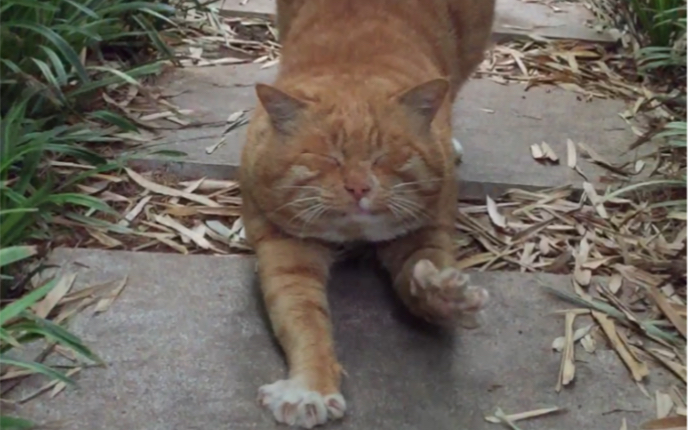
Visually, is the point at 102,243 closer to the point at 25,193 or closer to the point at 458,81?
the point at 25,193

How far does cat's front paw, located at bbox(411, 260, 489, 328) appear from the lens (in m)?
1.92

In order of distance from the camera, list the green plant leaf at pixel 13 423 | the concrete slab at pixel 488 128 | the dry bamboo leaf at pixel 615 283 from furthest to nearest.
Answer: the concrete slab at pixel 488 128 → the dry bamboo leaf at pixel 615 283 → the green plant leaf at pixel 13 423

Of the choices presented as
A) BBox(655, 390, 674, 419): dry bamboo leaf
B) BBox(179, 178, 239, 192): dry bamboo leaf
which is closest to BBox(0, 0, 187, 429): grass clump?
BBox(179, 178, 239, 192): dry bamboo leaf

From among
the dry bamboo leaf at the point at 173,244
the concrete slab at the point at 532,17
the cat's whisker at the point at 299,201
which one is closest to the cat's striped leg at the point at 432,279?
the cat's whisker at the point at 299,201

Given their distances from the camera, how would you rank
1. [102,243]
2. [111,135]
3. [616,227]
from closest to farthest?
[102,243] → [616,227] → [111,135]

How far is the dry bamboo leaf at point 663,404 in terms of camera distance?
1.89 metres

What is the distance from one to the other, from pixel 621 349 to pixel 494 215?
652 millimetres

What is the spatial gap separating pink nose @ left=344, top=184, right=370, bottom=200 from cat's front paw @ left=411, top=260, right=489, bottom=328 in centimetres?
19

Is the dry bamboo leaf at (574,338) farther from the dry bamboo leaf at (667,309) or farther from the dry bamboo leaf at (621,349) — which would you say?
the dry bamboo leaf at (667,309)

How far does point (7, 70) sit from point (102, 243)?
689mm

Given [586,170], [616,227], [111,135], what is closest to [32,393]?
Result: [111,135]

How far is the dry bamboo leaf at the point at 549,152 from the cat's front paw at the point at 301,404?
4.47 ft

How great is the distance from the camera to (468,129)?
3117 millimetres

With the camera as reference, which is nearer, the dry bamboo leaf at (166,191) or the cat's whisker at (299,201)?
the cat's whisker at (299,201)
